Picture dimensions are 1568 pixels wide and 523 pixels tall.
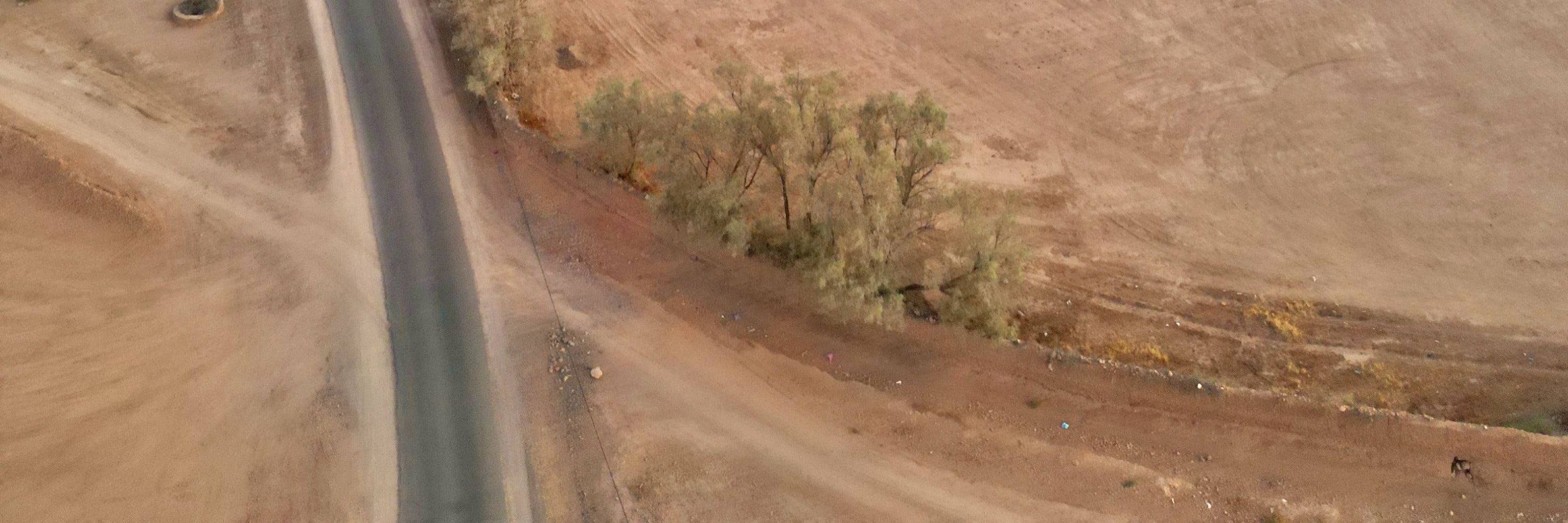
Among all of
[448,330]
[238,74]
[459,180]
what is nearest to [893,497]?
[448,330]

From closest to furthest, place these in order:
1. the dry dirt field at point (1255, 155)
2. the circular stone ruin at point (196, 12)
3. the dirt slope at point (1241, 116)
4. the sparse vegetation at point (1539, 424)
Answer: the sparse vegetation at point (1539, 424) → the dry dirt field at point (1255, 155) → the dirt slope at point (1241, 116) → the circular stone ruin at point (196, 12)

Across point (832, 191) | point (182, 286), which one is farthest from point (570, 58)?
point (832, 191)

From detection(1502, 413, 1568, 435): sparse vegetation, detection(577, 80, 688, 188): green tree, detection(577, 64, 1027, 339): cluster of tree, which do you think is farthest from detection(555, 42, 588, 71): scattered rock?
detection(1502, 413, 1568, 435): sparse vegetation

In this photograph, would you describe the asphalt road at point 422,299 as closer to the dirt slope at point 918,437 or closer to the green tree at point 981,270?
the dirt slope at point 918,437

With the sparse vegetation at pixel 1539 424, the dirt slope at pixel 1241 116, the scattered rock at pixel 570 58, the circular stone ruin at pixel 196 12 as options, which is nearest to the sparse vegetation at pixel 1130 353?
the dirt slope at pixel 1241 116

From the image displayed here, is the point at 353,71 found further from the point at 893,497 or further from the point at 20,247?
the point at 893,497

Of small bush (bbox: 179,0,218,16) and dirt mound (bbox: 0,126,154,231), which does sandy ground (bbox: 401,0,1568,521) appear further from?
small bush (bbox: 179,0,218,16)
